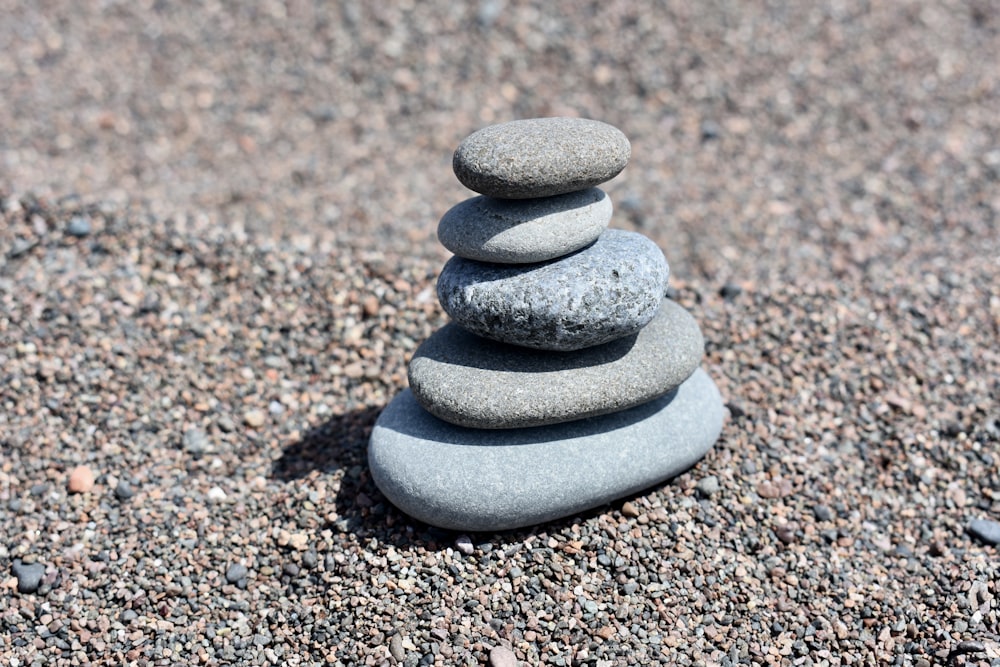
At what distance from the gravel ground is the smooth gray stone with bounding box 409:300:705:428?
58 centimetres

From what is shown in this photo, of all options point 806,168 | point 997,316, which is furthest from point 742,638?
point 806,168

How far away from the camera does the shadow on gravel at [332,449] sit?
4680 millimetres

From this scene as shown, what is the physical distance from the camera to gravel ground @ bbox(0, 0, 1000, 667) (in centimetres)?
396

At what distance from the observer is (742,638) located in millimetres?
3848

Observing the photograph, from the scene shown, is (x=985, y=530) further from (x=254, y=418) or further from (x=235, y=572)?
(x=254, y=418)

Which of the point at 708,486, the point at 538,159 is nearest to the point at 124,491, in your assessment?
the point at 538,159

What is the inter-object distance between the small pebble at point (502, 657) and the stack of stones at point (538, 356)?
55cm

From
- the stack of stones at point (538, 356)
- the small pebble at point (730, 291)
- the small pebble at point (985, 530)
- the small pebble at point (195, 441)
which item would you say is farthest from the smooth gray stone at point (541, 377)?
the small pebble at point (730, 291)

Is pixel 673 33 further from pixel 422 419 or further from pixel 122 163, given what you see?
pixel 422 419

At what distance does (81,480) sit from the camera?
4.58 metres

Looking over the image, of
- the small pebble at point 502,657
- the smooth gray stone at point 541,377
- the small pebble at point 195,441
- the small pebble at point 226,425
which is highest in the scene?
the smooth gray stone at point 541,377

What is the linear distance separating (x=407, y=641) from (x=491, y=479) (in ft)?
2.45

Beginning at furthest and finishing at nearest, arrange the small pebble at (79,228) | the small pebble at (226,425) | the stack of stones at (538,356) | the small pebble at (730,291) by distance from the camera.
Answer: the small pebble at (79,228), the small pebble at (730,291), the small pebble at (226,425), the stack of stones at (538,356)

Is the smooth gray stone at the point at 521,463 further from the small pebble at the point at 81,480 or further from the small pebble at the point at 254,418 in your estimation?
the small pebble at the point at 81,480
